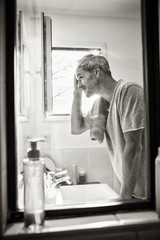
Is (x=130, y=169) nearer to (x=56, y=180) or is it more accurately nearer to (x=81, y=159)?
(x=56, y=180)

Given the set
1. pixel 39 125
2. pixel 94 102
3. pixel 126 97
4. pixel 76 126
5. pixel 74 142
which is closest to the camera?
pixel 126 97

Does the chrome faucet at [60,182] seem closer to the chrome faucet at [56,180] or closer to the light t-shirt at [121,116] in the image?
the chrome faucet at [56,180]

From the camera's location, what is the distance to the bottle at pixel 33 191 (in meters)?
0.48

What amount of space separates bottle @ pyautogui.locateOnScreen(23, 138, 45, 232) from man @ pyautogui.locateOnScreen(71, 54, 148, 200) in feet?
0.88

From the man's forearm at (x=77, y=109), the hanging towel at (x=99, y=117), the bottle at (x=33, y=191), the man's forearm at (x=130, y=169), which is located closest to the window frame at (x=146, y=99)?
the bottle at (x=33, y=191)

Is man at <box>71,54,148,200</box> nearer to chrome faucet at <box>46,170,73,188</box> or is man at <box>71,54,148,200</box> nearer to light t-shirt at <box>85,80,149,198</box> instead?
light t-shirt at <box>85,80,149,198</box>

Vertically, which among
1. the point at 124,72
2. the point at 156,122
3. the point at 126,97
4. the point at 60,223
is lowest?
the point at 60,223

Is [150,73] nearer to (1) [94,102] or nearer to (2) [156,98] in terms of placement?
(2) [156,98]

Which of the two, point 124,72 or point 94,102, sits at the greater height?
point 124,72

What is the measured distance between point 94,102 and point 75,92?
0.12m

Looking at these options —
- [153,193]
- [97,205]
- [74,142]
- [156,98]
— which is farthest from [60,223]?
[74,142]

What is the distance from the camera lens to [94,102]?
119cm

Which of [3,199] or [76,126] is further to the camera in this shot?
[76,126]

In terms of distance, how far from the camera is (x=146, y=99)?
1.84 feet
